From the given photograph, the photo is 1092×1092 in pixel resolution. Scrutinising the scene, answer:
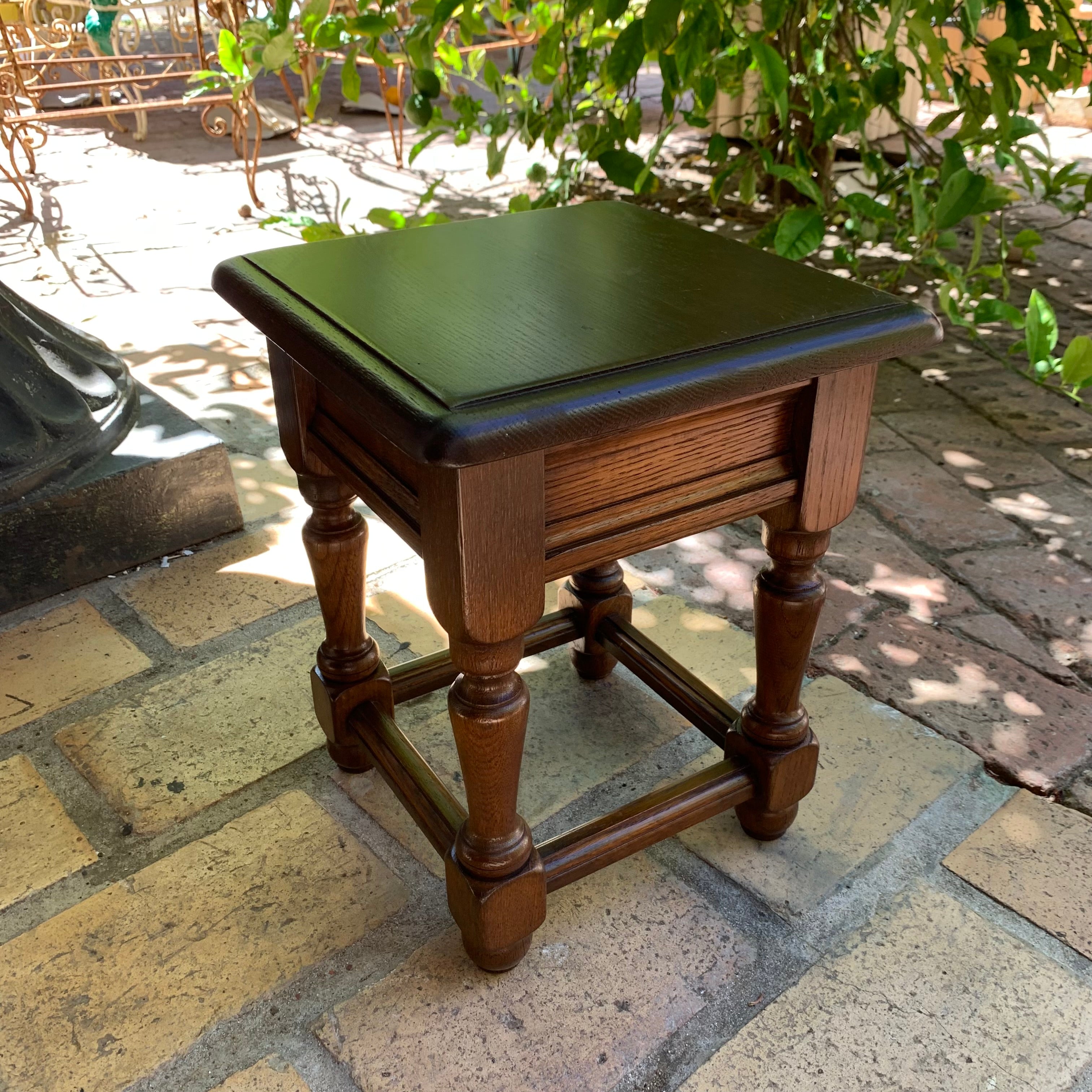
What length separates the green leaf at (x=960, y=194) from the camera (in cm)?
202

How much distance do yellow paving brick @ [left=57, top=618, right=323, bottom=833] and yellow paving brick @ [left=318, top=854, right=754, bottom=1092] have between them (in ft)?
1.65

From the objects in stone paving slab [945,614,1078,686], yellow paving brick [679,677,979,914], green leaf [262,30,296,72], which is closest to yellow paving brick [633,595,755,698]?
yellow paving brick [679,677,979,914]

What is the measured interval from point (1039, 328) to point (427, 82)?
1424 millimetres

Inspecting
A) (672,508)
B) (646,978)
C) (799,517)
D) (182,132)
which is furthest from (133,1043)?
(182,132)

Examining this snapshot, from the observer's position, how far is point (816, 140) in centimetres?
248

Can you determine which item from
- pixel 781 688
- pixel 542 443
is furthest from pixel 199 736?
pixel 542 443

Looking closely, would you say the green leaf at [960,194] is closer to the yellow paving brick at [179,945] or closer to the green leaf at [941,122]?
the green leaf at [941,122]

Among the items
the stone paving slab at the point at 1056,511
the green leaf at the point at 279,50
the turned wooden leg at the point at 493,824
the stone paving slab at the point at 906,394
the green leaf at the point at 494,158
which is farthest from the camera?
the stone paving slab at the point at 906,394

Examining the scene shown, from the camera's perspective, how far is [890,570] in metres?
2.34

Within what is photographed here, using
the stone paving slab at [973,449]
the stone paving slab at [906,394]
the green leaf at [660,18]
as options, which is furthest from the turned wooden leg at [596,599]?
the stone paving slab at [906,394]

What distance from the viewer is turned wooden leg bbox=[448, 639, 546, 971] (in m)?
1.18

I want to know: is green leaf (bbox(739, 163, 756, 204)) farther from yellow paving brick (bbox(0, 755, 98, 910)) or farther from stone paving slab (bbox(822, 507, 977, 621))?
yellow paving brick (bbox(0, 755, 98, 910))

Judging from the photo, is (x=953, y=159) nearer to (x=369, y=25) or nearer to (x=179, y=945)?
(x=369, y=25)

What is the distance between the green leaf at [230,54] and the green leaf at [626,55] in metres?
0.81
